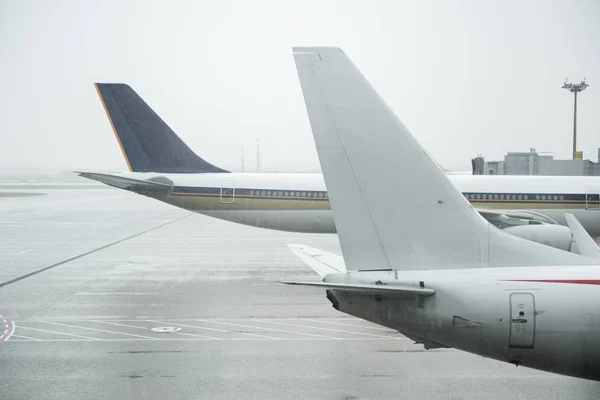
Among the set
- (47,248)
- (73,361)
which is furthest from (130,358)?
(47,248)

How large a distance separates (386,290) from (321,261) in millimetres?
3497

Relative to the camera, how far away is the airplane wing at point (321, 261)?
32.8 feet

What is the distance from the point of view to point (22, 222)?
5112 centimetres

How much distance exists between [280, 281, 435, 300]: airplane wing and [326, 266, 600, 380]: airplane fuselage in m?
0.12

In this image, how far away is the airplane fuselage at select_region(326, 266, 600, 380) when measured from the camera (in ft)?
23.7

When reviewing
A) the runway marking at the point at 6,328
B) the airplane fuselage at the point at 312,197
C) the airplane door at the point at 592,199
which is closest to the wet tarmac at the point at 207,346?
the runway marking at the point at 6,328

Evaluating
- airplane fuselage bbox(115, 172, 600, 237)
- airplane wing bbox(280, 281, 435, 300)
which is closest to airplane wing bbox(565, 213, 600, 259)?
airplane wing bbox(280, 281, 435, 300)

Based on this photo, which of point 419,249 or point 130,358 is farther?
point 130,358

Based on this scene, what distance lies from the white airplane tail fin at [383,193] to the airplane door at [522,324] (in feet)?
2.64

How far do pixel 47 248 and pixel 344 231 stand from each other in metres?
30.1

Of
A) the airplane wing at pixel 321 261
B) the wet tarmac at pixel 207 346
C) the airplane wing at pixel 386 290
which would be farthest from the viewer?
the wet tarmac at pixel 207 346

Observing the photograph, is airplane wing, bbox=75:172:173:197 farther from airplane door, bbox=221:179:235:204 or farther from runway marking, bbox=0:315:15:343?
runway marking, bbox=0:315:15:343

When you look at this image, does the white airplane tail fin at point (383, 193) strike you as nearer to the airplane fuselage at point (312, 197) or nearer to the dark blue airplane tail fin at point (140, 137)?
the airplane fuselage at point (312, 197)

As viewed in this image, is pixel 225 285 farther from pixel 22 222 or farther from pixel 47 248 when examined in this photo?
pixel 22 222
